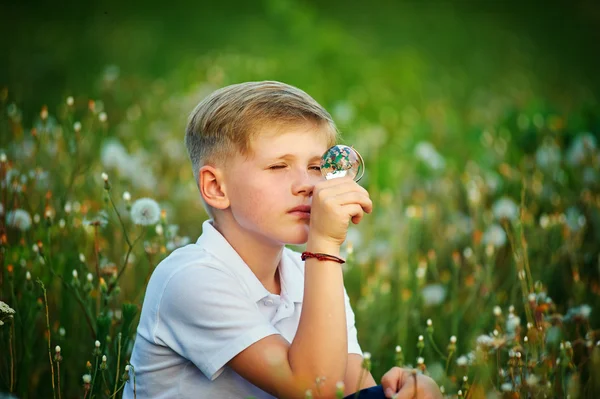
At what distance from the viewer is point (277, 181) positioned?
7.10ft

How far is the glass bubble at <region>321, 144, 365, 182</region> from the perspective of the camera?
207cm

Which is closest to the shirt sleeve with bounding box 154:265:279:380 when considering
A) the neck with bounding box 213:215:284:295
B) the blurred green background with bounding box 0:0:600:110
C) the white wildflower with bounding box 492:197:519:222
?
the neck with bounding box 213:215:284:295

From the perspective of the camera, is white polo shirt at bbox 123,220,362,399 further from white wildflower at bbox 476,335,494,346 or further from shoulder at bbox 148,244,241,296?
white wildflower at bbox 476,335,494,346

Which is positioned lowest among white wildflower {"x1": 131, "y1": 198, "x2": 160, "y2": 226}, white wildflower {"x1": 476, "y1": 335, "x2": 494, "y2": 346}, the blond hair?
white wildflower {"x1": 476, "y1": 335, "x2": 494, "y2": 346}

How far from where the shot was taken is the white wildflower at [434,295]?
336 cm

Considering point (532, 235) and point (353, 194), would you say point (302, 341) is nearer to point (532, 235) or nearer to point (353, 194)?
point (353, 194)

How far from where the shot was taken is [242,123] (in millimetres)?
2268

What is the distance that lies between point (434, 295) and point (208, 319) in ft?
5.24

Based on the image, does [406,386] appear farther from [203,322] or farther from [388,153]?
[388,153]

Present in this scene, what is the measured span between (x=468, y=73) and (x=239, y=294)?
6.65 meters

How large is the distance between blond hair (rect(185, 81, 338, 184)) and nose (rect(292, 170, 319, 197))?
0.16 m

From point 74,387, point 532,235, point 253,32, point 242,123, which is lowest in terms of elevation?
point 74,387

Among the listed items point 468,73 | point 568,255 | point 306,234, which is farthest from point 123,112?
point 468,73

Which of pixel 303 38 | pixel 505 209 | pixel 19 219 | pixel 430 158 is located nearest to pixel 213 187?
pixel 19 219
